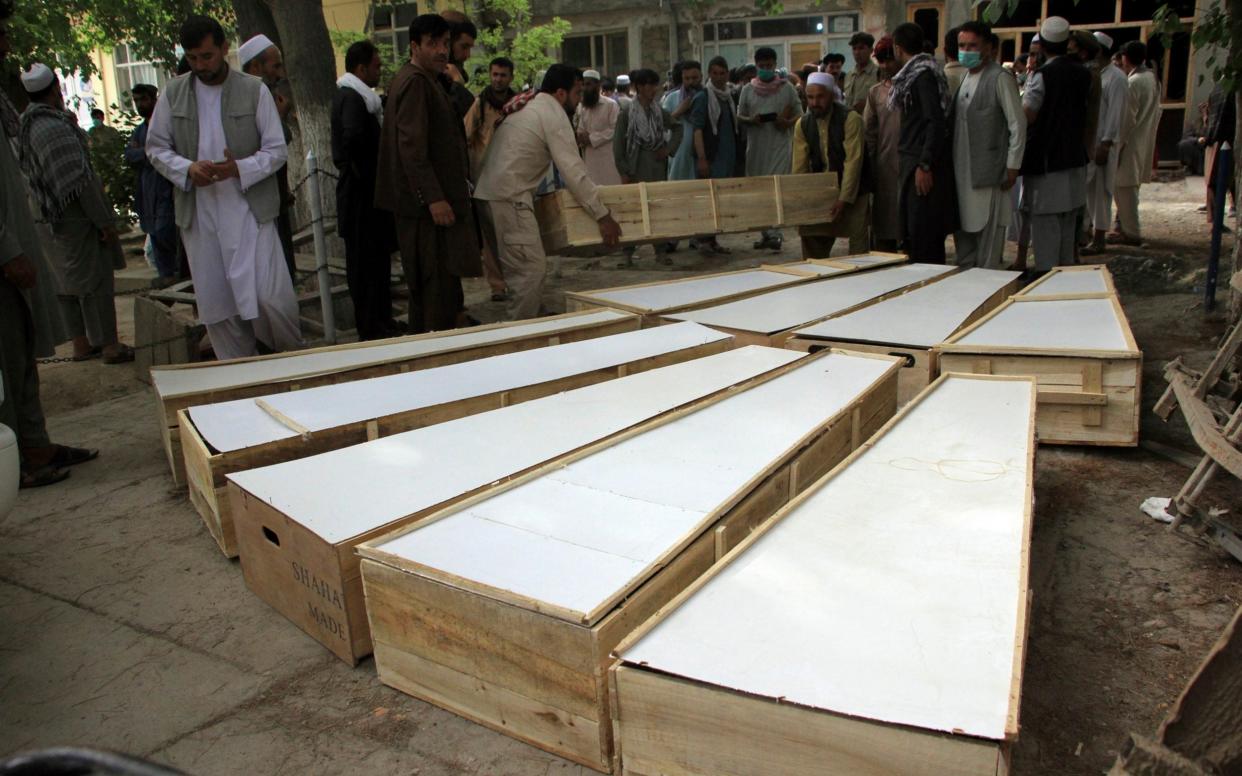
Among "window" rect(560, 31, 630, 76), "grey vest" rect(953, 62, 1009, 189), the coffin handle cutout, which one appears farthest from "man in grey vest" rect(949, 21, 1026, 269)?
"window" rect(560, 31, 630, 76)

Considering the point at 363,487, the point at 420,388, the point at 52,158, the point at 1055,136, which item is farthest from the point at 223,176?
the point at 1055,136

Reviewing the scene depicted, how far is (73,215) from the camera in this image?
19.5 feet

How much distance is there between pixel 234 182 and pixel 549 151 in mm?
2174

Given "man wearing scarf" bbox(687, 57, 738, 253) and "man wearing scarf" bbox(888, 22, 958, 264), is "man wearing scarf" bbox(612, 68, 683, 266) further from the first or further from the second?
"man wearing scarf" bbox(888, 22, 958, 264)

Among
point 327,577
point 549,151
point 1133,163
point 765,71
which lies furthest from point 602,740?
point 1133,163

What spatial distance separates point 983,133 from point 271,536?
583 centimetres

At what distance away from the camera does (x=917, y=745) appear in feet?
5.44

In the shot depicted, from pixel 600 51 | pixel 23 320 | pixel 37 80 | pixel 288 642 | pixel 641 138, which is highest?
pixel 600 51

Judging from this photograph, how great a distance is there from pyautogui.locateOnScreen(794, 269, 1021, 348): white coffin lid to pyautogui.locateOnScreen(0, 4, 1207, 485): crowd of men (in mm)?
1154

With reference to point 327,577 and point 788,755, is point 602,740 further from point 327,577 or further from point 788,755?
point 327,577

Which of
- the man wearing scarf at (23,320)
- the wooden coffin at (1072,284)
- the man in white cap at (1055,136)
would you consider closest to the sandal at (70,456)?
the man wearing scarf at (23,320)

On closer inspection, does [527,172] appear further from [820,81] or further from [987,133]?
[987,133]

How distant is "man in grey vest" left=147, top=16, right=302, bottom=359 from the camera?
466 centimetres

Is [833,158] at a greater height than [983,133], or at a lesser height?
lesser
